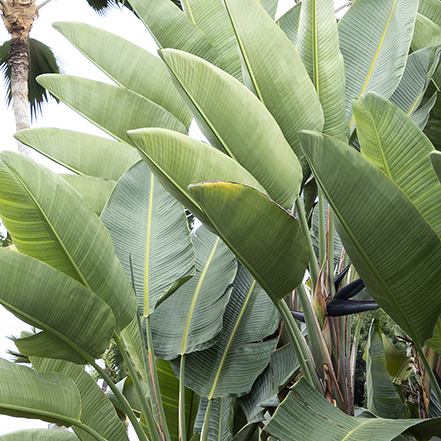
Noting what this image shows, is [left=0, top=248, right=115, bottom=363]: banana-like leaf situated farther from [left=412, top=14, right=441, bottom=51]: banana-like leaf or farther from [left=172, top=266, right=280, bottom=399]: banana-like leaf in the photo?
[left=412, top=14, right=441, bottom=51]: banana-like leaf

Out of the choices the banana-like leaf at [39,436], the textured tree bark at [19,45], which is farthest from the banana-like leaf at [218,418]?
the textured tree bark at [19,45]

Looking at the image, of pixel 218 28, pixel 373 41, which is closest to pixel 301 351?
pixel 373 41

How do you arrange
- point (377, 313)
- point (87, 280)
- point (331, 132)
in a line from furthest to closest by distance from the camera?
point (377, 313), point (331, 132), point (87, 280)

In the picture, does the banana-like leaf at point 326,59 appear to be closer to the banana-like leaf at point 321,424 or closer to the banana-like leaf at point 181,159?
the banana-like leaf at point 181,159

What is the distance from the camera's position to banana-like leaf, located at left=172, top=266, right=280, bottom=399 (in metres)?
1.36

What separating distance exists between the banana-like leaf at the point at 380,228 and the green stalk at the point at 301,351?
0.83ft

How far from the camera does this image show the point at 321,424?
856mm

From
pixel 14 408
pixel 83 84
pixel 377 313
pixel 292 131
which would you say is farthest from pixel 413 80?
pixel 377 313

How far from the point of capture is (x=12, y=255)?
3.09 ft

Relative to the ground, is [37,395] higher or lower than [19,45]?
lower

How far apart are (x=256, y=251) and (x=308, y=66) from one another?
64cm

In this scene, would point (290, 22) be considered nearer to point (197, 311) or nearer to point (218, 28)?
→ point (218, 28)

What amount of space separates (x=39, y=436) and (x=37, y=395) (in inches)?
16.1

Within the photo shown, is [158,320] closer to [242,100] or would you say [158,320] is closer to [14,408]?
[14,408]
